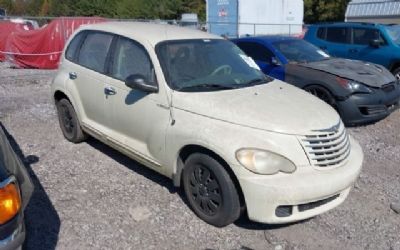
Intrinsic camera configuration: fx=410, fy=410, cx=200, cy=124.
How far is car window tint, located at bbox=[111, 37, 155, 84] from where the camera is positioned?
4.26 m

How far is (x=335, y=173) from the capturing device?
139 inches

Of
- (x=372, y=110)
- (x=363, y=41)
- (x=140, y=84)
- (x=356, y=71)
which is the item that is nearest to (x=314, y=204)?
(x=140, y=84)

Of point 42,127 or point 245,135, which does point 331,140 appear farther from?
point 42,127

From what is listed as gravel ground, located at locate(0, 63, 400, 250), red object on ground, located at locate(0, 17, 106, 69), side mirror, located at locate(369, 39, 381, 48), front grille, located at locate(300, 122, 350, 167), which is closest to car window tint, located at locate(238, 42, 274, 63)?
gravel ground, located at locate(0, 63, 400, 250)

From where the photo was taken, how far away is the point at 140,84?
4.04m

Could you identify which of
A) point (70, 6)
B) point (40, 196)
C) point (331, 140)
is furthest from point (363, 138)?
point (70, 6)

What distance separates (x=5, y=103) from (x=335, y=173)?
7.22 m

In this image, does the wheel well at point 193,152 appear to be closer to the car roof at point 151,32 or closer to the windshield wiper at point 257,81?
the windshield wiper at point 257,81

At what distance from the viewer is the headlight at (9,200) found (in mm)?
2162

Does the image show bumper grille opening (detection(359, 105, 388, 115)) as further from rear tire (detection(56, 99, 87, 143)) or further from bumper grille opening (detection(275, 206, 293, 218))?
rear tire (detection(56, 99, 87, 143))

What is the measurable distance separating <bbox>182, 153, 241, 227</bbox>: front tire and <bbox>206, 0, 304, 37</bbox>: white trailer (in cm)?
1797

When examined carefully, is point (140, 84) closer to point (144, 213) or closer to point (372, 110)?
point (144, 213)

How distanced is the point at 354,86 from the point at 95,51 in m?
4.14

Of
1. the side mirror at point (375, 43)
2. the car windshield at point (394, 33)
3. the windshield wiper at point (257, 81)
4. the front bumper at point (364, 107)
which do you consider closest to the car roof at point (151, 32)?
the windshield wiper at point (257, 81)
